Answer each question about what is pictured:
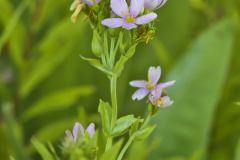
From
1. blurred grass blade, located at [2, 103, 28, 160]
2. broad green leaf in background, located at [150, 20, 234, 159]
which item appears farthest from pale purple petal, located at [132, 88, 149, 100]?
broad green leaf in background, located at [150, 20, 234, 159]

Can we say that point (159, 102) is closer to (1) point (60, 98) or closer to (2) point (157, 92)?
(2) point (157, 92)

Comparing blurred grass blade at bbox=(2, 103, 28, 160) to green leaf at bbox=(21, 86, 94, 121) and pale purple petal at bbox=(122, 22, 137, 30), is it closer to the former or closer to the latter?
green leaf at bbox=(21, 86, 94, 121)

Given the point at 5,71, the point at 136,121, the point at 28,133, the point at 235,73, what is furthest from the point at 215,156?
the point at 136,121

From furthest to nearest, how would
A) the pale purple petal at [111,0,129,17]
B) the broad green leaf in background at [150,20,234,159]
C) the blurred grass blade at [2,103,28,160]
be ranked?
the broad green leaf in background at [150,20,234,159] → the blurred grass blade at [2,103,28,160] → the pale purple petal at [111,0,129,17]

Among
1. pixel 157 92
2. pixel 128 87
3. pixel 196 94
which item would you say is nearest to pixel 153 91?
pixel 157 92

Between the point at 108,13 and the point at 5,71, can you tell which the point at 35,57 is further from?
the point at 108,13

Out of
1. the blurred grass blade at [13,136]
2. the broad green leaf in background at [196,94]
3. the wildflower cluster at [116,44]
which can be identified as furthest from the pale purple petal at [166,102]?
the broad green leaf in background at [196,94]

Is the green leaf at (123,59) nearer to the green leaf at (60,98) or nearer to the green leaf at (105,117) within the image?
the green leaf at (105,117)
